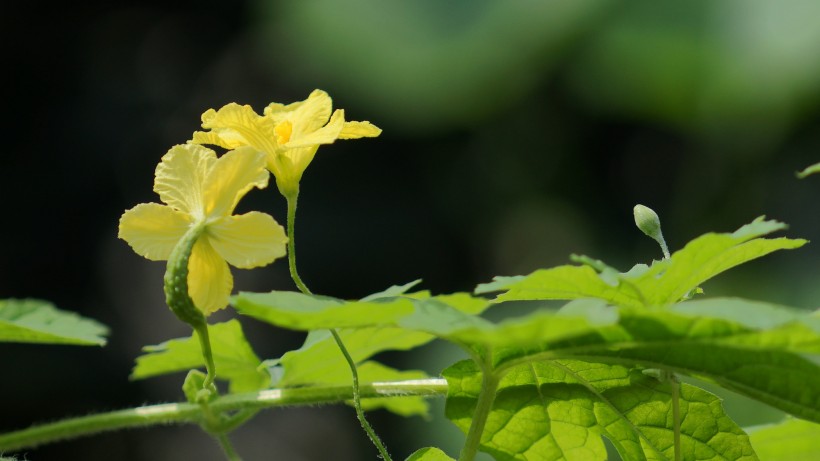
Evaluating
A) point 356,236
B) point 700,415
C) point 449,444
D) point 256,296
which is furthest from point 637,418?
point 356,236

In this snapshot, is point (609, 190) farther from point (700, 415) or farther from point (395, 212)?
point (700, 415)

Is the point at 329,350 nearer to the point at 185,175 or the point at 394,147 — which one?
the point at 185,175

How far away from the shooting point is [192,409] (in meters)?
0.82

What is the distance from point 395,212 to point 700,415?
3.34 m

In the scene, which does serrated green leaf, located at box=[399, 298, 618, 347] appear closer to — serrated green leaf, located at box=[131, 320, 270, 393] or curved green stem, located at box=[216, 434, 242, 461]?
curved green stem, located at box=[216, 434, 242, 461]

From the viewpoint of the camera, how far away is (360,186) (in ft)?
13.4

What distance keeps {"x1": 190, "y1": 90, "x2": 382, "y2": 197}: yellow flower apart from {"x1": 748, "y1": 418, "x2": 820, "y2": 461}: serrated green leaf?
0.53 meters

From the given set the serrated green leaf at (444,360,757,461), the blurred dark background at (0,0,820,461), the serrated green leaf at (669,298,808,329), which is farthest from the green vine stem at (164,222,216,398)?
the blurred dark background at (0,0,820,461)

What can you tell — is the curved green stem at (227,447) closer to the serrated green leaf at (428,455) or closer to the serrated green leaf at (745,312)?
the serrated green leaf at (428,455)

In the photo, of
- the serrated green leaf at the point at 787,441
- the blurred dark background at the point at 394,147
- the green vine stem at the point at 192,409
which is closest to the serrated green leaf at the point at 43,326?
the green vine stem at the point at 192,409

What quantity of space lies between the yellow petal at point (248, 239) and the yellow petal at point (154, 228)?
0.13ft

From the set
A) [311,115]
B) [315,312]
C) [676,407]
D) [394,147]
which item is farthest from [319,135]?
[394,147]

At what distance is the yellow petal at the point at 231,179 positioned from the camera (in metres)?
0.70

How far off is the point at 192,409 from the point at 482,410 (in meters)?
0.28
